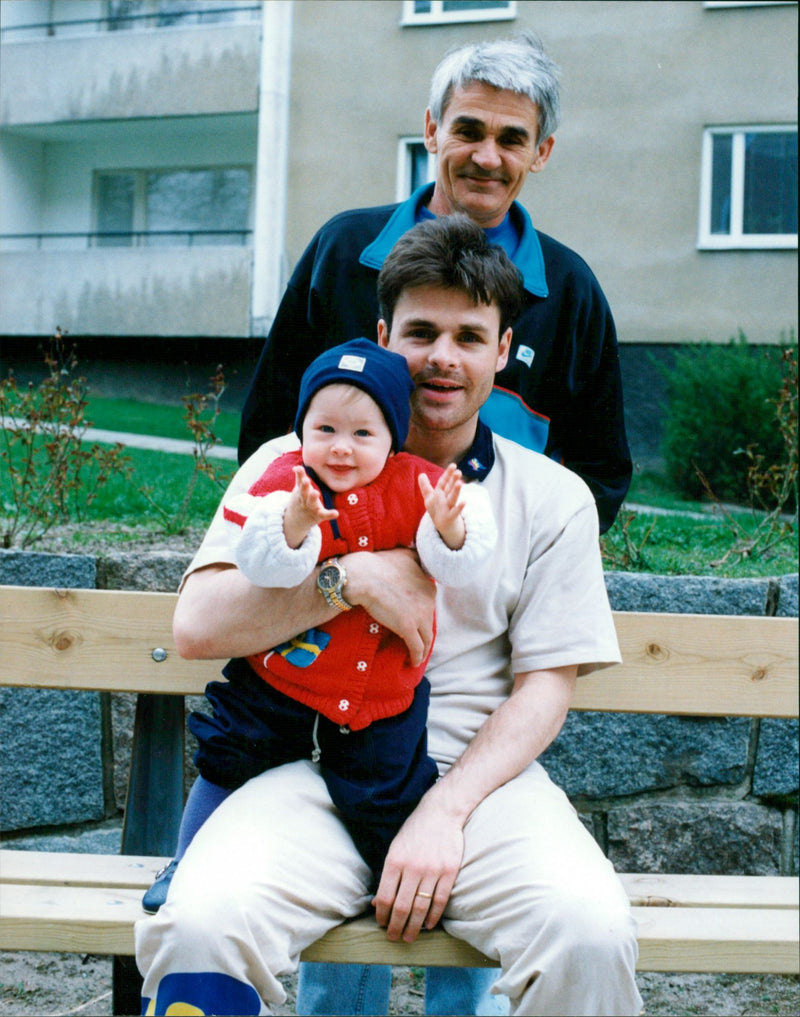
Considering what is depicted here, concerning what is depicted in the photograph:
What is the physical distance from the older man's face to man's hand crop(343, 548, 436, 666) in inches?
36.0

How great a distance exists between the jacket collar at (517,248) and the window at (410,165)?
437 inches

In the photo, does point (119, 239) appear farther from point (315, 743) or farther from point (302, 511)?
point (302, 511)

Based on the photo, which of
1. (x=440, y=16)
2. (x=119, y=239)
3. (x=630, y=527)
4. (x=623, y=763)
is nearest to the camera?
(x=623, y=763)

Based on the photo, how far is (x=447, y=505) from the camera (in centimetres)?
187

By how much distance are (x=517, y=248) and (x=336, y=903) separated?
1471 millimetres

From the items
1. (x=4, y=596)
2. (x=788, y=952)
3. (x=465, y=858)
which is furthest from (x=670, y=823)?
(x=4, y=596)

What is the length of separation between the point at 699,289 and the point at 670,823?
10.4 m

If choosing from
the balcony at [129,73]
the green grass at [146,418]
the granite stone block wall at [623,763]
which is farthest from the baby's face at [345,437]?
the balcony at [129,73]

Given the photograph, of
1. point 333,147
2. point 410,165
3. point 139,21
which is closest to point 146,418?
point 333,147

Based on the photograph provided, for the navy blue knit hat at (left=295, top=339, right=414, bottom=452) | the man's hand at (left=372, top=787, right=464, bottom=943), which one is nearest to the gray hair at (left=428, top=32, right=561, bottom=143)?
the navy blue knit hat at (left=295, top=339, right=414, bottom=452)

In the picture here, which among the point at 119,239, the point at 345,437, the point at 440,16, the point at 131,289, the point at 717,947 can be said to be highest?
the point at 440,16

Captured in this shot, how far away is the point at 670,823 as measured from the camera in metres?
3.43

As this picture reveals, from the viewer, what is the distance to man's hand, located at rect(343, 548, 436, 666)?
1970mm

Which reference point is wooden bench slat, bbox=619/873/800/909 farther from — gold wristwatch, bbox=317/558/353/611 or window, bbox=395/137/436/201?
window, bbox=395/137/436/201
